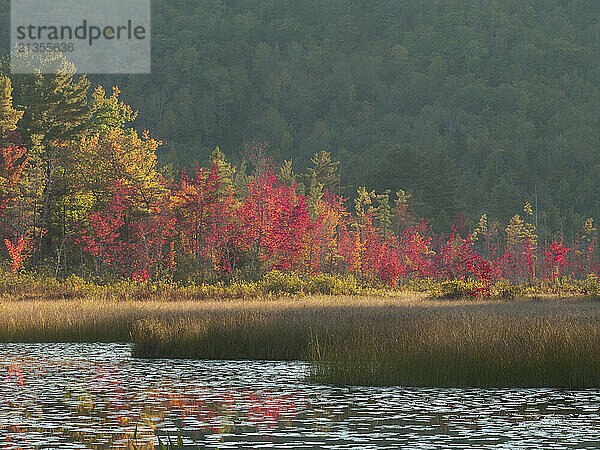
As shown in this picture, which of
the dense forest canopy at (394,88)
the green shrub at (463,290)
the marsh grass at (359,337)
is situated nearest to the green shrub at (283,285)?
the green shrub at (463,290)

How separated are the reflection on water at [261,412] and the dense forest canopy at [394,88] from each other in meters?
76.7

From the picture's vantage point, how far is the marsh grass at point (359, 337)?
722 inches

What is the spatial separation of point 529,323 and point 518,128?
102146 millimetres

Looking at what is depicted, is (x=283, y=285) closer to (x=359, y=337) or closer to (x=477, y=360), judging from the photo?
(x=359, y=337)

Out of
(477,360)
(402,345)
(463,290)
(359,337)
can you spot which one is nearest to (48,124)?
(463,290)

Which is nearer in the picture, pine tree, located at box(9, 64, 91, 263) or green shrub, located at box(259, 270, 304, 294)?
green shrub, located at box(259, 270, 304, 294)

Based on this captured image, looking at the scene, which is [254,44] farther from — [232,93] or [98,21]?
[98,21]

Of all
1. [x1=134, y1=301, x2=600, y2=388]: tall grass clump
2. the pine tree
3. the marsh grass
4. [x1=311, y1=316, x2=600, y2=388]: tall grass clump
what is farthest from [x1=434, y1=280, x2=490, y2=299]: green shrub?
[x1=311, y1=316, x2=600, y2=388]: tall grass clump

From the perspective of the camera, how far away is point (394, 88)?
139875mm

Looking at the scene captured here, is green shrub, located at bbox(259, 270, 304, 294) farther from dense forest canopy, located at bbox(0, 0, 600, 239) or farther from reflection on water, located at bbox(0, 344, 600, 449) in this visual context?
dense forest canopy, located at bbox(0, 0, 600, 239)

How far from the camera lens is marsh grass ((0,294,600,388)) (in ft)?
60.1

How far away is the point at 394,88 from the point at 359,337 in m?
121

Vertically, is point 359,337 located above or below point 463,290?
below

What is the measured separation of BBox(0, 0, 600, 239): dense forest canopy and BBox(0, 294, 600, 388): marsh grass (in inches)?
2566
